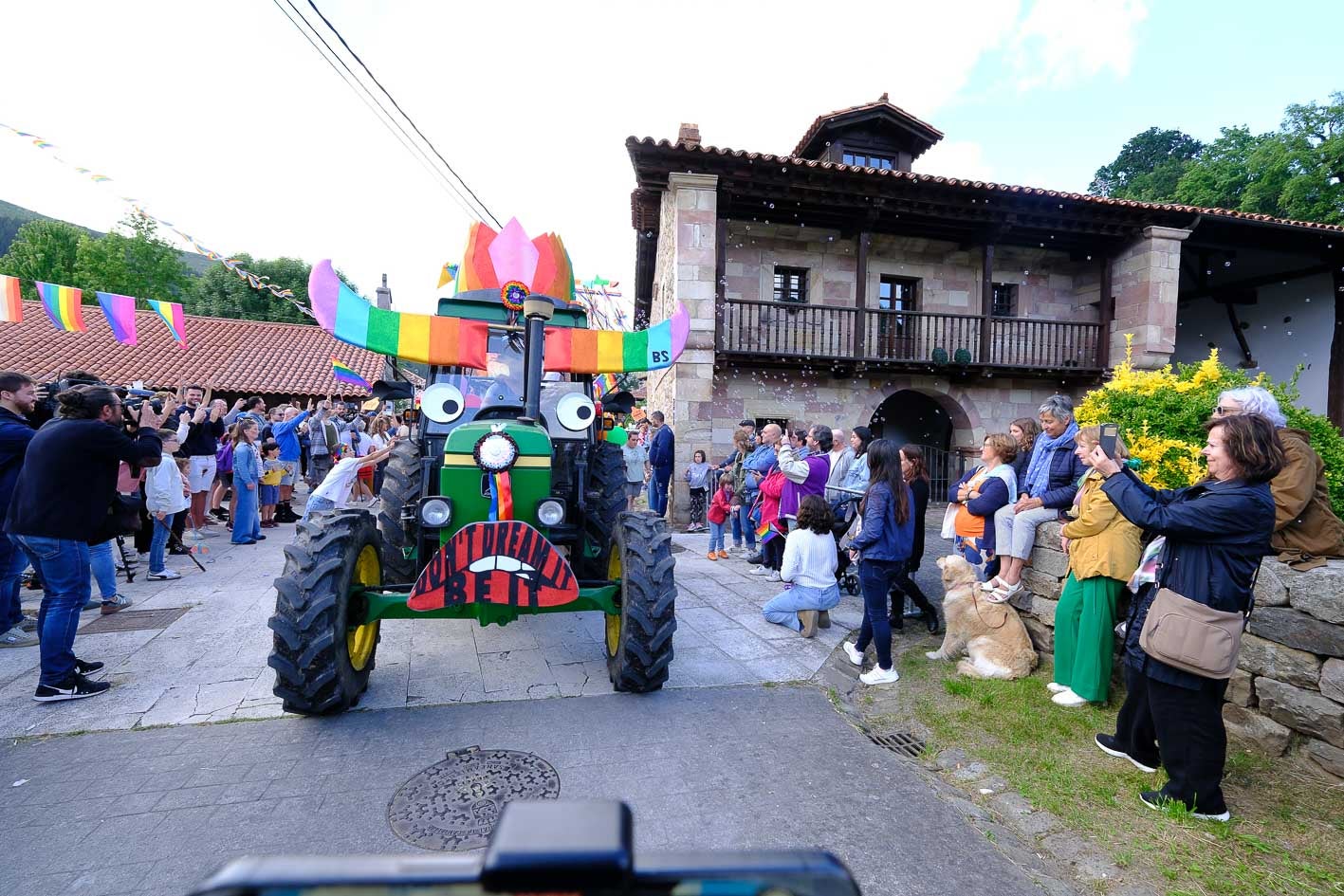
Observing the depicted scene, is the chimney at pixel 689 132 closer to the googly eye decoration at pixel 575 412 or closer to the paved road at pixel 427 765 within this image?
the googly eye decoration at pixel 575 412

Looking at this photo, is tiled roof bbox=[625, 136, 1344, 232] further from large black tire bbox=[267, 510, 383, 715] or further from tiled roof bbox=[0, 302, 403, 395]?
tiled roof bbox=[0, 302, 403, 395]

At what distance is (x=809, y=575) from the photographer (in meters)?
5.48

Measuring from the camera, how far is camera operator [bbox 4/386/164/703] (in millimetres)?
3812

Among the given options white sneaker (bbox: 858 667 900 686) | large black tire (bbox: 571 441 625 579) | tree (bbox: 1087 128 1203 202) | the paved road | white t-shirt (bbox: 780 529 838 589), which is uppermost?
tree (bbox: 1087 128 1203 202)

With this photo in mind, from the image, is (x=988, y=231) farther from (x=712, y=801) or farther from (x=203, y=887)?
(x=203, y=887)

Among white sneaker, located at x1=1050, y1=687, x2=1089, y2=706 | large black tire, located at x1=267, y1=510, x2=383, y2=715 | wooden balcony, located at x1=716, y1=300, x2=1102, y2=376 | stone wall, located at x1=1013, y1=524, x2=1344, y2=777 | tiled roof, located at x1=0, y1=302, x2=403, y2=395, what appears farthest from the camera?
tiled roof, located at x1=0, y1=302, x2=403, y2=395

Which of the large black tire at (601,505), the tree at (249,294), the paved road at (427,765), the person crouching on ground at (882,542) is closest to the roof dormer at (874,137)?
the large black tire at (601,505)

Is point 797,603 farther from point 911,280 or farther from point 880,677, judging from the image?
point 911,280

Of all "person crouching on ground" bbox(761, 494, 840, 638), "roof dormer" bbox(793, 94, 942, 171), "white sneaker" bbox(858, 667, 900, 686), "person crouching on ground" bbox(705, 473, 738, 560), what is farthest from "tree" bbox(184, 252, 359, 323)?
"white sneaker" bbox(858, 667, 900, 686)

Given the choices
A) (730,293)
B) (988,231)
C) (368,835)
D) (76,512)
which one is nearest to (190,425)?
(76,512)

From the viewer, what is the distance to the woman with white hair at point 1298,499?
3193 mm

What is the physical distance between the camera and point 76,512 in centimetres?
387

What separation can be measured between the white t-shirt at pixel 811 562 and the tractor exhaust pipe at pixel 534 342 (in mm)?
2732

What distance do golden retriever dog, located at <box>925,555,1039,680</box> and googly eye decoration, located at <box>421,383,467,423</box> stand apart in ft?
12.7
